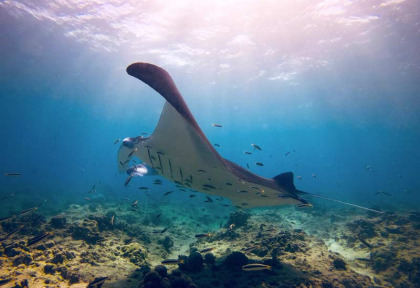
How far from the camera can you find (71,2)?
1539 centimetres

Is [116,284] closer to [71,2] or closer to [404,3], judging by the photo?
[71,2]

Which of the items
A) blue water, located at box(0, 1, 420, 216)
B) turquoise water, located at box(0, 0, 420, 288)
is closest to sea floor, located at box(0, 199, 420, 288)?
turquoise water, located at box(0, 0, 420, 288)

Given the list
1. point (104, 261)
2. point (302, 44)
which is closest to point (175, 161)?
point (104, 261)

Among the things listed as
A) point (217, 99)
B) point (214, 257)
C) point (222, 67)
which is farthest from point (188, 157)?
point (217, 99)

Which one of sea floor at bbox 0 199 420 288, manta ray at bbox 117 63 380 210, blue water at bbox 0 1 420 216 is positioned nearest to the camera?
manta ray at bbox 117 63 380 210

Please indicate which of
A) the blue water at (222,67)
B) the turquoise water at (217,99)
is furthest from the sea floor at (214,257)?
the blue water at (222,67)

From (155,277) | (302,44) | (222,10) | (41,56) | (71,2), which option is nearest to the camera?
(155,277)

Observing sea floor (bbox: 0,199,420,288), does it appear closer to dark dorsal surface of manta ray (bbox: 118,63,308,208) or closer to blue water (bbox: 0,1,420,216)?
dark dorsal surface of manta ray (bbox: 118,63,308,208)

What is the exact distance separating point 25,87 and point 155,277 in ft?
136

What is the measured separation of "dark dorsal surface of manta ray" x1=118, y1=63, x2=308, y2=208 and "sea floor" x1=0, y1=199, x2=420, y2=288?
68.7 inches

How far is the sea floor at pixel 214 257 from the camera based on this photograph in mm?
4582

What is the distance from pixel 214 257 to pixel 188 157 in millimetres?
3554

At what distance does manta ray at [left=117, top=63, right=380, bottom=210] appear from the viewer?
2.91 meters

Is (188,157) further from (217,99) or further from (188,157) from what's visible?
(217,99)
